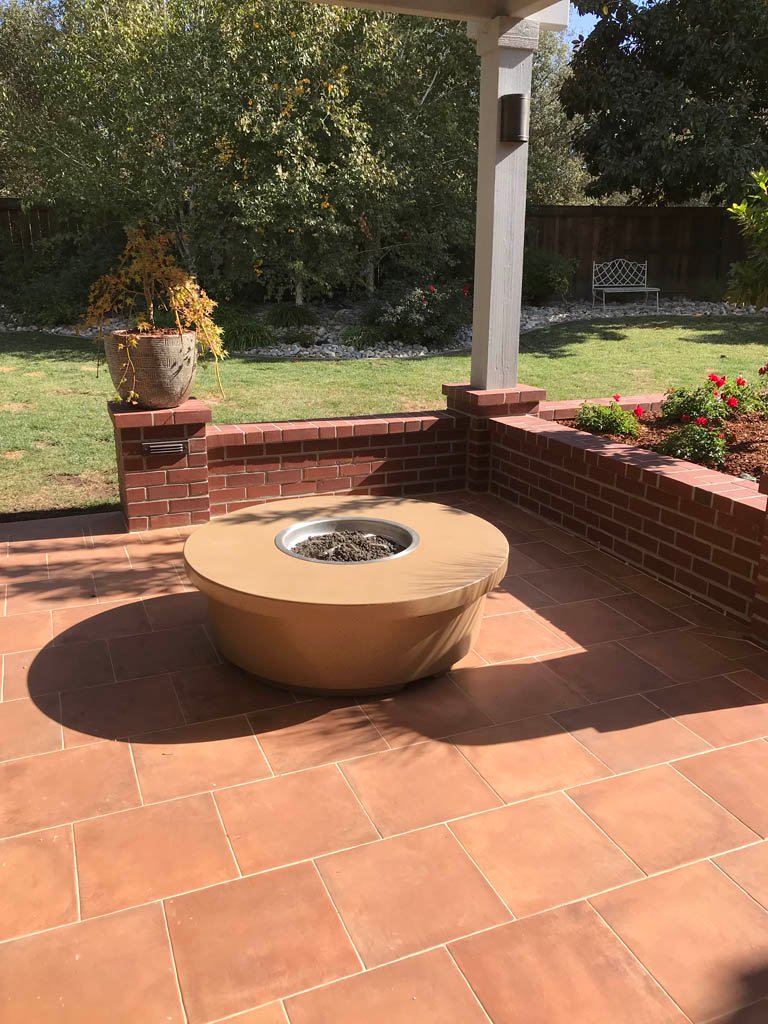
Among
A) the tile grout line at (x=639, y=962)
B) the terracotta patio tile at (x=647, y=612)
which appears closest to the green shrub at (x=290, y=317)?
the terracotta patio tile at (x=647, y=612)

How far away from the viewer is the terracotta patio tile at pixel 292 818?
7.33 feet

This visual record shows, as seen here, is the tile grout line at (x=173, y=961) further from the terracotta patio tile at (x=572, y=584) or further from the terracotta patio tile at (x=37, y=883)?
the terracotta patio tile at (x=572, y=584)

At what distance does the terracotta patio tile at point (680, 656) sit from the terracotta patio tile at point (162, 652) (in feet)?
5.65

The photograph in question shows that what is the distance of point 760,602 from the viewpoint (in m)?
3.46

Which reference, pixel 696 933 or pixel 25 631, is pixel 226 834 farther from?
pixel 25 631

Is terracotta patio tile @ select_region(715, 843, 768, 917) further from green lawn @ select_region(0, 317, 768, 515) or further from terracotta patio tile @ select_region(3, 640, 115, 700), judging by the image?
green lawn @ select_region(0, 317, 768, 515)

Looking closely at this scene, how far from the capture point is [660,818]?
2371mm

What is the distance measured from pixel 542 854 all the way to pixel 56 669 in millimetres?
1951

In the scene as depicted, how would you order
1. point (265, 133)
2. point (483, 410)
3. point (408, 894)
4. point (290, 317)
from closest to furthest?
point (408, 894), point (483, 410), point (265, 133), point (290, 317)

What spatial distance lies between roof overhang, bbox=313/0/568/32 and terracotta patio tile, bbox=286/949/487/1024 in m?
4.55

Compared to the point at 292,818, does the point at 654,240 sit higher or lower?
higher

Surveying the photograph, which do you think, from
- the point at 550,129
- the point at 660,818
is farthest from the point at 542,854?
the point at 550,129

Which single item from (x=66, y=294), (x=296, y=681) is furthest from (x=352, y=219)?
(x=296, y=681)

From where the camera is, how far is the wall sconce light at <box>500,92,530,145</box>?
4941mm
